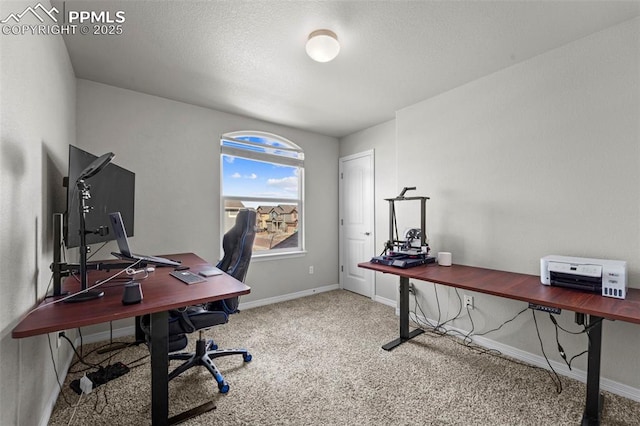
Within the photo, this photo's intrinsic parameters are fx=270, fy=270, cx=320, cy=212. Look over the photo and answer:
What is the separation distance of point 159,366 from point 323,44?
7.43 feet

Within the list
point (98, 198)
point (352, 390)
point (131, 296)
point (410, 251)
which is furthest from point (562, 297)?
point (98, 198)

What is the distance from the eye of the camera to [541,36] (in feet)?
6.61

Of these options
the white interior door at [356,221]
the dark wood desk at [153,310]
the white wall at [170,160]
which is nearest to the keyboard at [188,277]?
the dark wood desk at [153,310]

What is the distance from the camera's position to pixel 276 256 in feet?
12.7

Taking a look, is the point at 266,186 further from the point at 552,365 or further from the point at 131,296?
the point at 552,365

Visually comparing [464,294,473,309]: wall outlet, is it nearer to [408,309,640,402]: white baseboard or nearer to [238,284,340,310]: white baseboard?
[408,309,640,402]: white baseboard

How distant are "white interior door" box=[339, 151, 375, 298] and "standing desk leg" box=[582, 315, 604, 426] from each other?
2.49 m

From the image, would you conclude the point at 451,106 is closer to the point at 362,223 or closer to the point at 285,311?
the point at 362,223

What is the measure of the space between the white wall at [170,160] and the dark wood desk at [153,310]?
1.25 meters

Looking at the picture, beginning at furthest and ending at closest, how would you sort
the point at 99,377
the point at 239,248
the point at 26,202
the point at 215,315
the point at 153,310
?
the point at 239,248, the point at 99,377, the point at 215,315, the point at 26,202, the point at 153,310

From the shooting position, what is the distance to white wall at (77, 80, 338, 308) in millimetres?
2736

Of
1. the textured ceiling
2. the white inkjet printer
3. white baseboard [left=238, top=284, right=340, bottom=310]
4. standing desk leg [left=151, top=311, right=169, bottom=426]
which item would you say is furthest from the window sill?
the white inkjet printer

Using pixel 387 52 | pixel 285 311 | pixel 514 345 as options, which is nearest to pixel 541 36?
pixel 387 52

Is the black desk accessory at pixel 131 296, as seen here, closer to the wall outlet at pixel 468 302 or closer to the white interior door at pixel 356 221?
the wall outlet at pixel 468 302
